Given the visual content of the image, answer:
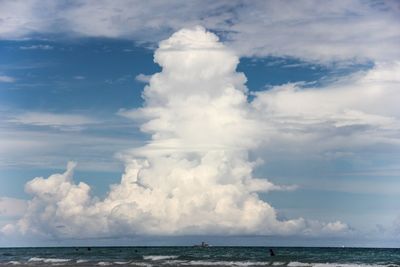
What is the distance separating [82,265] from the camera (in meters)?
72.6

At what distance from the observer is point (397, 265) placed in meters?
72.6

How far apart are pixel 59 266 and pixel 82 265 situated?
9.99 ft

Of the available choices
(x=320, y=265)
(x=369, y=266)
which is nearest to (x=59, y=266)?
(x=320, y=265)

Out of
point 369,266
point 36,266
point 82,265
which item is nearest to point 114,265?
point 82,265

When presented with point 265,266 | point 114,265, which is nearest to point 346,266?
point 265,266

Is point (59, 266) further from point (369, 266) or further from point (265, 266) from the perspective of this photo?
point (369, 266)

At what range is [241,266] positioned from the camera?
69.6 metres

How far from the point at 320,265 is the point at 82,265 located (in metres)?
29.5

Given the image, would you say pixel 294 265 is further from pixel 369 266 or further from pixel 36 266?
pixel 36 266

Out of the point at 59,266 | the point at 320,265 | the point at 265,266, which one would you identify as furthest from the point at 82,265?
the point at 320,265

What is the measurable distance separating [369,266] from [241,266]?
16134 millimetres

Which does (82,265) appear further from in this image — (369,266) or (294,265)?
(369,266)

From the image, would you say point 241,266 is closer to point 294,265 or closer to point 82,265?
point 294,265

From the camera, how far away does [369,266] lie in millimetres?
71875
